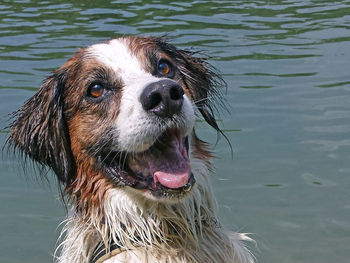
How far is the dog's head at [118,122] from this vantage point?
4.74 m

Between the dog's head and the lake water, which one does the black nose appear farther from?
the lake water

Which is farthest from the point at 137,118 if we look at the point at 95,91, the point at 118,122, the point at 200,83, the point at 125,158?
the point at 200,83

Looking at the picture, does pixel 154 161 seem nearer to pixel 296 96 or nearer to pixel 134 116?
pixel 134 116

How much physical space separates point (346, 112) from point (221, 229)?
4.54 m

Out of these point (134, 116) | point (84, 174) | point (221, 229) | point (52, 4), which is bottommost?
point (52, 4)

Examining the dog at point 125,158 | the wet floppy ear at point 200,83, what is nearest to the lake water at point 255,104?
the wet floppy ear at point 200,83

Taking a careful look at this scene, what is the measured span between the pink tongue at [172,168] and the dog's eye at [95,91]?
2.08 feet

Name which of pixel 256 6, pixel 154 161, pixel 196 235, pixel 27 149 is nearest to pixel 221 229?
pixel 196 235

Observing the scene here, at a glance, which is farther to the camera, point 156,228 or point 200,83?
point 200,83

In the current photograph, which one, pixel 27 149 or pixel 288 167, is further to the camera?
pixel 288 167

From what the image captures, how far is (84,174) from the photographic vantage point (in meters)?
Answer: 5.14

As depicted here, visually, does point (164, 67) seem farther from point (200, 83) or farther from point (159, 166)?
point (159, 166)

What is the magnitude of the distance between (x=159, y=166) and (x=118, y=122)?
15.7 inches

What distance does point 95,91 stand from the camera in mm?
5184
